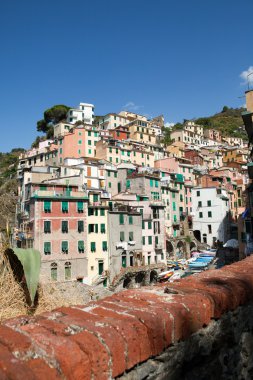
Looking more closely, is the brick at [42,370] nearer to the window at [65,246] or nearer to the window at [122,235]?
the window at [65,246]

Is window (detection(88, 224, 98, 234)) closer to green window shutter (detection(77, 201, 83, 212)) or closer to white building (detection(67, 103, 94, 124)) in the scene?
green window shutter (detection(77, 201, 83, 212))

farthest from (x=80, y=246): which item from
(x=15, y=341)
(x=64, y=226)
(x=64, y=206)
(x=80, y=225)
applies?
(x=15, y=341)

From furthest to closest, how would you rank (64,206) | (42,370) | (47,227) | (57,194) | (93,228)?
1. (93,228)
2. (57,194)
3. (64,206)
4. (47,227)
5. (42,370)

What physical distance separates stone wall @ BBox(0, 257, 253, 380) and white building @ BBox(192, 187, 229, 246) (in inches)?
2240

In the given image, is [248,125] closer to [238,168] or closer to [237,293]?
[237,293]

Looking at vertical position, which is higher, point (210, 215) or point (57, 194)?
point (57, 194)

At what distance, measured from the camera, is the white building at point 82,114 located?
9331cm

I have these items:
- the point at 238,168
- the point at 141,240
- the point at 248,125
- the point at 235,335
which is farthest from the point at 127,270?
the point at 238,168

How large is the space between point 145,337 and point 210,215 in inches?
2340

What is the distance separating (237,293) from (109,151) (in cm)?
6376

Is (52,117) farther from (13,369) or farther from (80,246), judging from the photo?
(13,369)

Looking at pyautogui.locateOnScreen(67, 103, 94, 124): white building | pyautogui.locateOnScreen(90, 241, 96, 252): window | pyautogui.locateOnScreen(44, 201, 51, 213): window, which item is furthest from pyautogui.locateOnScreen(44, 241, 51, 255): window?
Answer: pyautogui.locateOnScreen(67, 103, 94, 124): white building

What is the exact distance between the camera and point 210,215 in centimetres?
5959

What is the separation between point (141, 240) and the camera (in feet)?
147
